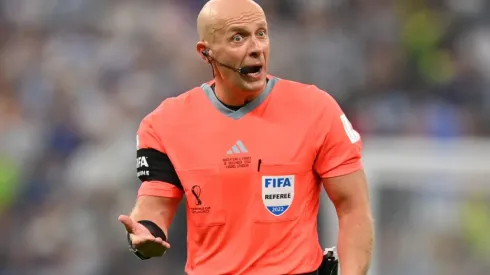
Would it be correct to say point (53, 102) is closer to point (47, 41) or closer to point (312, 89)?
point (47, 41)

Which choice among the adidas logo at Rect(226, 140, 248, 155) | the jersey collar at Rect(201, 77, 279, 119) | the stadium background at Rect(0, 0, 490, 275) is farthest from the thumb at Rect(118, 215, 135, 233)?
the stadium background at Rect(0, 0, 490, 275)

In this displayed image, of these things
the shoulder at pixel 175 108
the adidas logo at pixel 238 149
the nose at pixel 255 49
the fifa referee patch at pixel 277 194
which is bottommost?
the fifa referee patch at pixel 277 194

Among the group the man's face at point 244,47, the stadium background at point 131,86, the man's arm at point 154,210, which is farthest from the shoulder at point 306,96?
the stadium background at point 131,86

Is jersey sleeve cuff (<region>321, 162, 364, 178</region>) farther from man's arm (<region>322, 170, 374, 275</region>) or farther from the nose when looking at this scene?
the nose

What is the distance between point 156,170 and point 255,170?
44 cm

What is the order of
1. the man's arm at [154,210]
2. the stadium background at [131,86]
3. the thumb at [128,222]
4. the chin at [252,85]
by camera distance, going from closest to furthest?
the thumb at [128,222] → the chin at [252,85] → the man's arm at [154,210] → the stadium background at [131,86]

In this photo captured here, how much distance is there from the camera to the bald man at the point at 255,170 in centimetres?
420

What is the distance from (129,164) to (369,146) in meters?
1.89

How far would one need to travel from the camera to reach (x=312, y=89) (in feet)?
14.4

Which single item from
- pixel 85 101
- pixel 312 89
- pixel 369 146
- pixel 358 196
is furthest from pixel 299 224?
pixel 85 101

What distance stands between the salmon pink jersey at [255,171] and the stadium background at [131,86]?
134 inches

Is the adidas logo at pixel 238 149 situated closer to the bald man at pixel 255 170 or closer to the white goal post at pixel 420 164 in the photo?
the bald man at pixel 255 170

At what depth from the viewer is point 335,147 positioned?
4.20 metres

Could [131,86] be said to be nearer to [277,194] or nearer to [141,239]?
[277,194]
